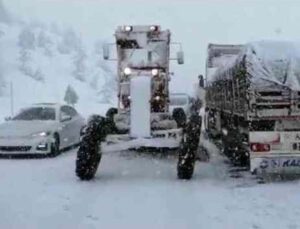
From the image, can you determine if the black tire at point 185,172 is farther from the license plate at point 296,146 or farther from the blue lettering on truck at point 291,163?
the license plate at point 296,146

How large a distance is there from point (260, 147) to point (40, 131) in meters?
6.93

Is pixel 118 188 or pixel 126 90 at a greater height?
pixel 126 90

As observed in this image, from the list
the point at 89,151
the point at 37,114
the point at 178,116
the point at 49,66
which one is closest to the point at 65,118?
the point at 37,114

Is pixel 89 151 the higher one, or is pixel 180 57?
→ pixel 180 57

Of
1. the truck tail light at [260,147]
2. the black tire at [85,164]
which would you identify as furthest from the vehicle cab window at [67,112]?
the truck tail light at [260,147]

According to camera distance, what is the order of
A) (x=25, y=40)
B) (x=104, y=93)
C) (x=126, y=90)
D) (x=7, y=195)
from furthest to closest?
(x=25, y=40) < (x=104, y=93) < (x=126, y=90) < (x=7, y=195)

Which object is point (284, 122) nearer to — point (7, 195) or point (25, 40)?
point (7, 195)

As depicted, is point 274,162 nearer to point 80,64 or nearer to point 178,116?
point 178,116

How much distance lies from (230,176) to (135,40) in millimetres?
5519

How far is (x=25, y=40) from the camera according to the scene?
139875 millimetres

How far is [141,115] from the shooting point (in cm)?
1470

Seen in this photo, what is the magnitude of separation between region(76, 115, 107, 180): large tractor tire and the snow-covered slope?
8352 centimetres

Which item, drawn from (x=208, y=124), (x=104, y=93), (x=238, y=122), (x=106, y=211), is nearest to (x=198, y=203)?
(x=106, y=211)

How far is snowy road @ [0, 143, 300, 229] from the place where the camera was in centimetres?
936
